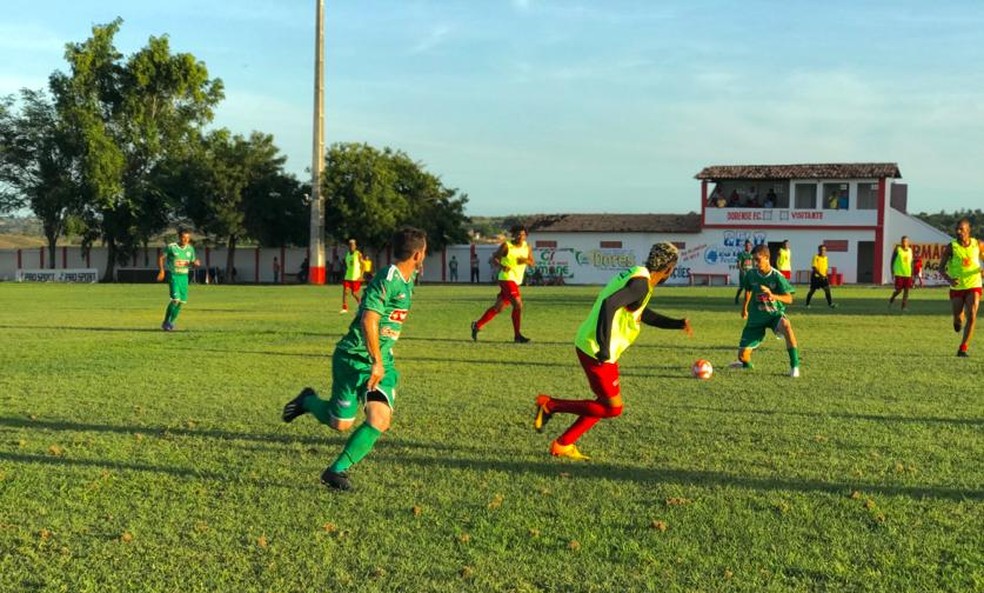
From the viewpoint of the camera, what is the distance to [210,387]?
10008 mm

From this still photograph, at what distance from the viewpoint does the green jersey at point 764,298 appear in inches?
455

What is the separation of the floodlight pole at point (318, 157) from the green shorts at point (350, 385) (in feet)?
143

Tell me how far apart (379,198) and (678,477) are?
160 feet

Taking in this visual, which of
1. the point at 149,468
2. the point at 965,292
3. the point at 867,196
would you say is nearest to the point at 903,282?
the point at 965,292

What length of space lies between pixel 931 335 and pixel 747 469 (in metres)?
12.0

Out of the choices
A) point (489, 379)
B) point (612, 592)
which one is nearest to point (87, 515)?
point (612, 592)

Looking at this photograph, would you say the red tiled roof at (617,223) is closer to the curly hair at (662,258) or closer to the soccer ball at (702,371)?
the soccer ball at (702,371)

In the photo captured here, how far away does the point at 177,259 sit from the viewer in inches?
666

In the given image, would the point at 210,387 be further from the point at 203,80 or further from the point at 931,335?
the point at 203,80

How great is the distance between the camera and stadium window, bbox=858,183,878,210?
52438mm

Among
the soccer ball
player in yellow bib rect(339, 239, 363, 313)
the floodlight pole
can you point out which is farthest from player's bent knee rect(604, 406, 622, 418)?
the floodlight pole

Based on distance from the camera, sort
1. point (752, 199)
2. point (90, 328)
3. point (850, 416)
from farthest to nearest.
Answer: point (752, 199) → point (90, 328) → point (850, 416)

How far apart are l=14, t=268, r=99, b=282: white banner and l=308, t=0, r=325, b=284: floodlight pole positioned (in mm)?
15455

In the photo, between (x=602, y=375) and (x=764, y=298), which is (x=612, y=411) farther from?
(x=764, y=298)
